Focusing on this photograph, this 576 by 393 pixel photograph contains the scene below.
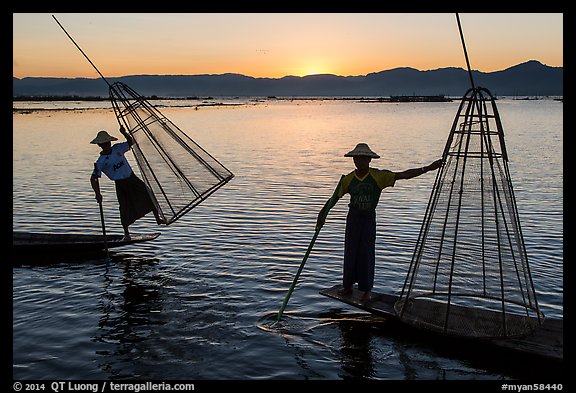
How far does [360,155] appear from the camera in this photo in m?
6.90

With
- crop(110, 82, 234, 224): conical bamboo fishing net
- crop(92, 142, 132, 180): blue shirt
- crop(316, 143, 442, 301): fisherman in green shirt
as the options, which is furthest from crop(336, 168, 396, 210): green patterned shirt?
crop(92, 142, 132, 180): blue shirt

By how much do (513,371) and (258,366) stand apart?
2.57 metres

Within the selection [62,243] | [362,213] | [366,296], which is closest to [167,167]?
[62,243]

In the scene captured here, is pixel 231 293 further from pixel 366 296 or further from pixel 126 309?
pixel 366 296

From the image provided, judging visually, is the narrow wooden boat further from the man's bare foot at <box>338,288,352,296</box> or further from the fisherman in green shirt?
the fisherman in green shirt

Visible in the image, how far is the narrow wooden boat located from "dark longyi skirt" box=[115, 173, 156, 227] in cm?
43

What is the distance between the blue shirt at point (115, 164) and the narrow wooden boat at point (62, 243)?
3.70ft

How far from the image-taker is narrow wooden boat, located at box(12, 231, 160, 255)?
10.1m

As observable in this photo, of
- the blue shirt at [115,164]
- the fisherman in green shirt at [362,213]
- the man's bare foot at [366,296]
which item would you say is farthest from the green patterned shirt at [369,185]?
the blue shirt at [115,164]

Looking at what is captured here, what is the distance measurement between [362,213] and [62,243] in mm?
5577

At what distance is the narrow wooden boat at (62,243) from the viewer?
1011 cm

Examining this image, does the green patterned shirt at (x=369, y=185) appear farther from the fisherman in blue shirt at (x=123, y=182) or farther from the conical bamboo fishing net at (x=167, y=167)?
the fisherman in blue shirt at (x=123, y=182)

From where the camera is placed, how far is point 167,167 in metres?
9.91
